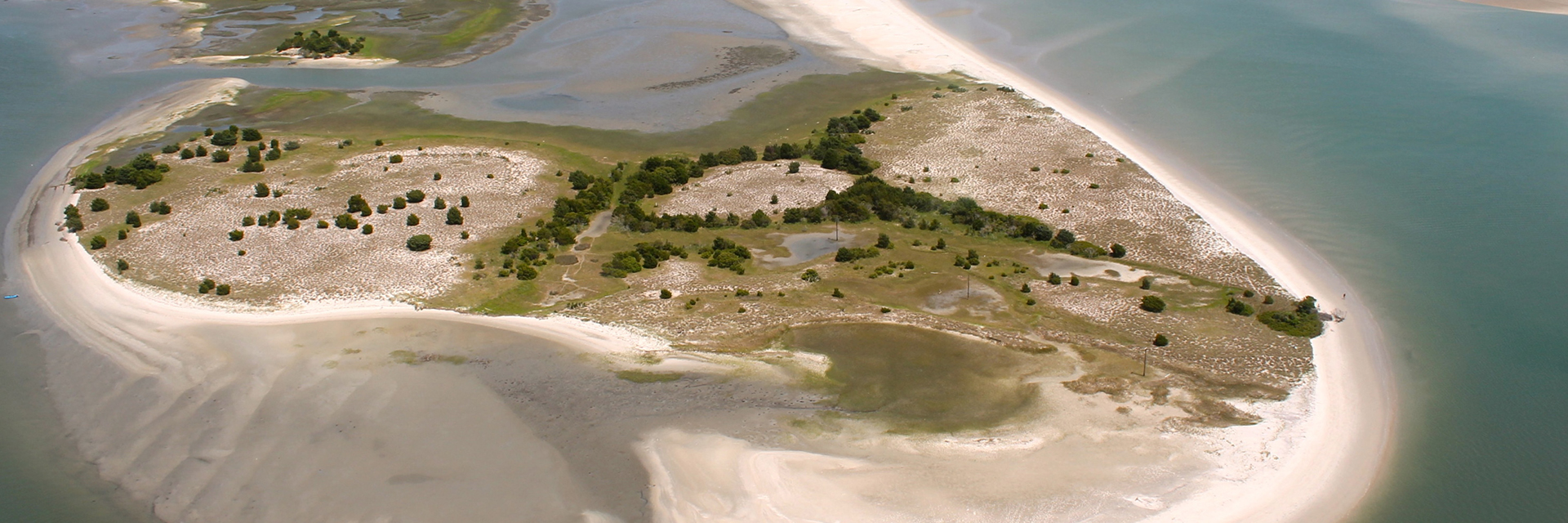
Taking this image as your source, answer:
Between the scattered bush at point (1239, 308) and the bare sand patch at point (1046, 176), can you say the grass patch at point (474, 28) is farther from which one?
the scattered bush at point (1239, 308)

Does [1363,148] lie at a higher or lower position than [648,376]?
higher

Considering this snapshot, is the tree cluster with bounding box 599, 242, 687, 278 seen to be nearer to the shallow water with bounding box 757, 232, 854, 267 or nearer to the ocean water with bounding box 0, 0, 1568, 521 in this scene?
the shallow water with bounding box 757, 232, 854, 267

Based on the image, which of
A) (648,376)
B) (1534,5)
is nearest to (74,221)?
(648,376)

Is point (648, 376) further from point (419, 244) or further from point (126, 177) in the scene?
point (126, 177)

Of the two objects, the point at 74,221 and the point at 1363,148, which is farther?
the point at 1363,148

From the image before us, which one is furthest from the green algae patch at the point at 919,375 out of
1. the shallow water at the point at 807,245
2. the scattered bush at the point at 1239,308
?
the scattered bush at the point at 1239,308

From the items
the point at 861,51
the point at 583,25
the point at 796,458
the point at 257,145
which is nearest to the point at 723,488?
the point at 796,458

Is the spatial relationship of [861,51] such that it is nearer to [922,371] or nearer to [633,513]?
[922,371]
